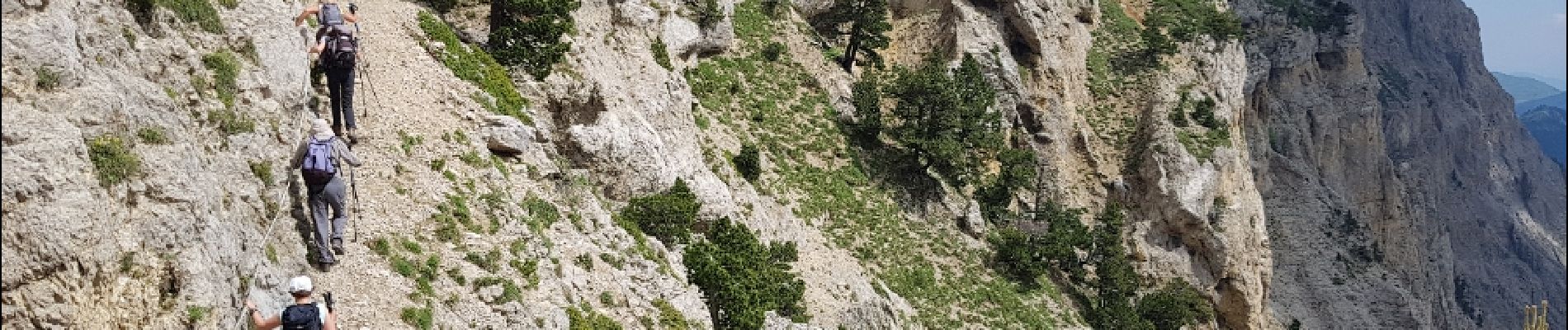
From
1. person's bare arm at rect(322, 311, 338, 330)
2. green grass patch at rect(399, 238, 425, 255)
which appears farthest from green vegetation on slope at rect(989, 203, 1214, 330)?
person's bare arm at rect(322, 311, 338, 330)

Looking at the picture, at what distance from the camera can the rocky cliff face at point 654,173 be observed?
13.0m

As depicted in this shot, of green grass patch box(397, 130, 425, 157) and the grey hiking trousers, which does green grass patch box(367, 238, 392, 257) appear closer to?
the grey hiking trousers

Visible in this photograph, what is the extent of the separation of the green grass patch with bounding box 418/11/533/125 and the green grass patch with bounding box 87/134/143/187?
12670mm

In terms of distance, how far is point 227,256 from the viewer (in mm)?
14109

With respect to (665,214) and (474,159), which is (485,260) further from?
(665,214)

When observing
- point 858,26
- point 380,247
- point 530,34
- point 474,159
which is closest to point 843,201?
point 858,26

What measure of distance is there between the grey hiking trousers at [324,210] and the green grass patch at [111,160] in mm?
3027

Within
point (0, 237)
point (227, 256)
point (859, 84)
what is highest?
point (0, 237)

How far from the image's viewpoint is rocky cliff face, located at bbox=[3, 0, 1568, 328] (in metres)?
13.0

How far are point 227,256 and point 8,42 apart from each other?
3757 millimetres

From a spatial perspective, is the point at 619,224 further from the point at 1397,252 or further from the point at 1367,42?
the point at 1367,42

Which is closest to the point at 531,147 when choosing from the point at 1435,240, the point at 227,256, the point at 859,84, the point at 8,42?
the point at 227,256

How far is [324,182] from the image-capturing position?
1591 cm

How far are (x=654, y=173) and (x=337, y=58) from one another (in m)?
13.1
